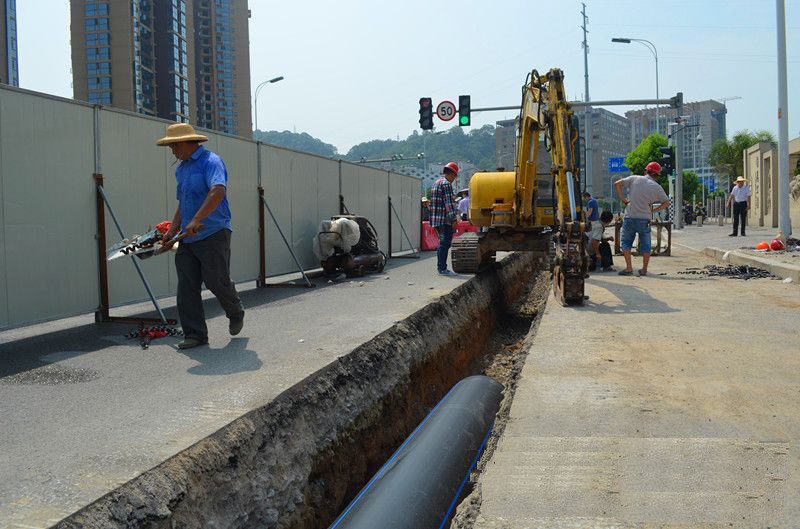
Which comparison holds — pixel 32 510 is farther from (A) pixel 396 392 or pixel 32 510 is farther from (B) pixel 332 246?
(B) pixel 332 246

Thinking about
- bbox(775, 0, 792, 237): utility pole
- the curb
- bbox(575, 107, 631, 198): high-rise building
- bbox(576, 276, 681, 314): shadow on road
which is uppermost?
bbox(575, 107, 631, 198): high-rise building

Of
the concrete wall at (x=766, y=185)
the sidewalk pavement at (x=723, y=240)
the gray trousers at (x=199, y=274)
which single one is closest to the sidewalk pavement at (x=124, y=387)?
the gray trousers at (x=199, y=274)

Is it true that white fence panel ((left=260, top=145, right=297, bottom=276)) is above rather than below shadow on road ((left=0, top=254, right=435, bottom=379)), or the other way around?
above

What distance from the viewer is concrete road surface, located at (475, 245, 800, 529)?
292 cm

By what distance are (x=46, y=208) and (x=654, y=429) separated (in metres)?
5.52

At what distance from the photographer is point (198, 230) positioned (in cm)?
556

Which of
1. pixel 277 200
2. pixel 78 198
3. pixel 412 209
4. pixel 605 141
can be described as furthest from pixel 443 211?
pixel 605 141

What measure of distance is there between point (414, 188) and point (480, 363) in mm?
11640

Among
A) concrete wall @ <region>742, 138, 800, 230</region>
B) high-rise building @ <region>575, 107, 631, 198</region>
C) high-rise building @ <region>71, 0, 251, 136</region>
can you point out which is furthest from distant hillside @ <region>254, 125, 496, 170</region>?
concrete wall @ <region>742, 138, 800, 230</region>

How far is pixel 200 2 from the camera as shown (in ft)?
359

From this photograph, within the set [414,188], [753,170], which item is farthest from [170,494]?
[753,170]

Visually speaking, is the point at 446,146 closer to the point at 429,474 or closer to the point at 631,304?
the point at 631,304

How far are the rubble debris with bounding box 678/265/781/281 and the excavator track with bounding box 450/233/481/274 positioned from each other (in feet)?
11.6

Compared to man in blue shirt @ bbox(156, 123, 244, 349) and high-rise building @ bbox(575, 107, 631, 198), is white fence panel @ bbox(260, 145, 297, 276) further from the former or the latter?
high-rise building @ bbox(575, 107, 631, 198)
